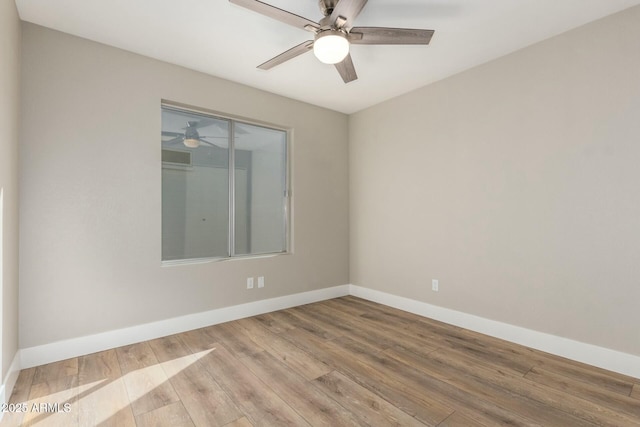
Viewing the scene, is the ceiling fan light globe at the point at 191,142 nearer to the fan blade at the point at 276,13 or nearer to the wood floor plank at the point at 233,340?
the fan blade at the point at 276,13

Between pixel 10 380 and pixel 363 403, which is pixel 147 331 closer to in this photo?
pixel 10 380

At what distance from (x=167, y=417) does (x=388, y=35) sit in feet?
8.88

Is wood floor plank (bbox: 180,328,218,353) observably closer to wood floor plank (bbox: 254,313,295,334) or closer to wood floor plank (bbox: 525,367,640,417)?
wood floor plank (bbox: 254,313,295,334)

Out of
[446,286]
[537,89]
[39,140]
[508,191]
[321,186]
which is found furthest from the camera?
[321,186]

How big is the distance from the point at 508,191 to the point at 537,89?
35.1 inches

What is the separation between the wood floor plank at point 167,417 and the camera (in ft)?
5.59

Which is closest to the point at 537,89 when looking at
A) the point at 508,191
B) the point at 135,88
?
the point at 508,191

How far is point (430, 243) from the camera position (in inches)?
137

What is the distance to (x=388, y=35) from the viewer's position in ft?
6.84

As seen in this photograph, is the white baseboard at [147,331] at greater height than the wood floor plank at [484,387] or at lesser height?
greater

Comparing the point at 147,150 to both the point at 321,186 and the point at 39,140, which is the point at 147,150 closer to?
the point at 39,140

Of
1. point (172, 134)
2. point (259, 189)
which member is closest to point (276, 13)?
point (172, 134)

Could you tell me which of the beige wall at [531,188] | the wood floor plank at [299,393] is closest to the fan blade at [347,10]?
the beige wall at [531,188]

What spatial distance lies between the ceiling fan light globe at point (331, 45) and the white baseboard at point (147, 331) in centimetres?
263
